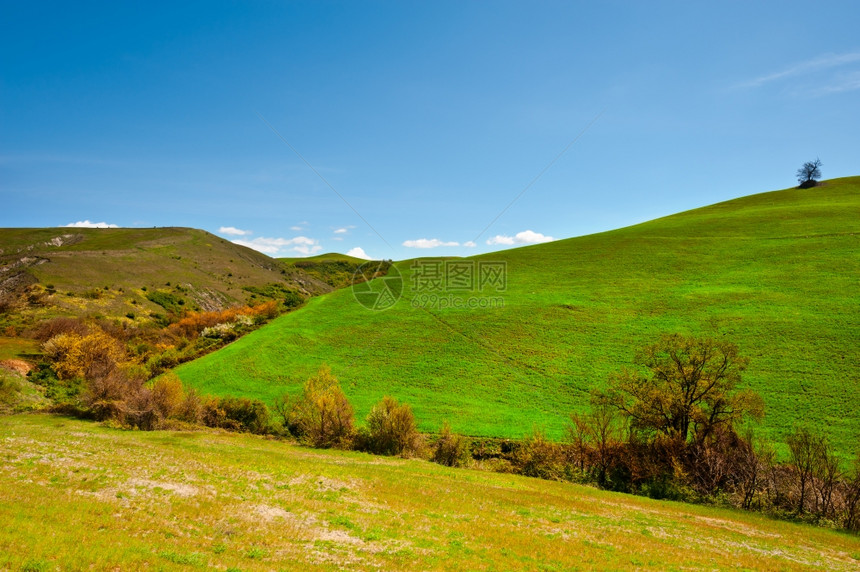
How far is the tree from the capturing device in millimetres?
33531

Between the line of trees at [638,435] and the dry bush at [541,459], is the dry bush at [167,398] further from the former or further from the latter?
the dry bush at [541,459]

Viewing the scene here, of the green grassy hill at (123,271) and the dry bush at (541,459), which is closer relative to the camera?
the dry bush at (541,459)

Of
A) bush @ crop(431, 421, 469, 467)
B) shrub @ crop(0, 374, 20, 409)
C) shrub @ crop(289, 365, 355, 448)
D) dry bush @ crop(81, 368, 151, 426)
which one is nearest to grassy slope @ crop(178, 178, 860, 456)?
bush @ crop(431, 421, 469, 467)

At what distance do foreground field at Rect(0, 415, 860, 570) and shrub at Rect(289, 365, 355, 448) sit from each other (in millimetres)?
9800

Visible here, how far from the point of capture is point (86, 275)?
98688 mm

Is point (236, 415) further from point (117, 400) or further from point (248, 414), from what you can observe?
point (117, 400)

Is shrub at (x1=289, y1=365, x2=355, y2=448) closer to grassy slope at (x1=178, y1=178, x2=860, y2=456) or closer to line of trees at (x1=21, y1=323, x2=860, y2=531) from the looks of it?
line of trees at (x1=21, y1=323, x2=860, y2=531)

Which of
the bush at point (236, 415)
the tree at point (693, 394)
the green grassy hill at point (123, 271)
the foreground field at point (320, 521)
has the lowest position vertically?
the bush at point (236, 415)

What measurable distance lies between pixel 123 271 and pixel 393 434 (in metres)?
107

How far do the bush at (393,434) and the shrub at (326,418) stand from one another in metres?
2.46

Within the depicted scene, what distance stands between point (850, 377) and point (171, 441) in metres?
65.2

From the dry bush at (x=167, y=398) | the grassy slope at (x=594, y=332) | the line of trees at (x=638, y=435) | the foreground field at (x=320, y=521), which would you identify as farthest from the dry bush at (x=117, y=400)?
the grassy slope at (x=594, y=332)

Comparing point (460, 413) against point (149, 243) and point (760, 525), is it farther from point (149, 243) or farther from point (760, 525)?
point (149, 243)

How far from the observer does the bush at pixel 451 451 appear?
1500 inches
